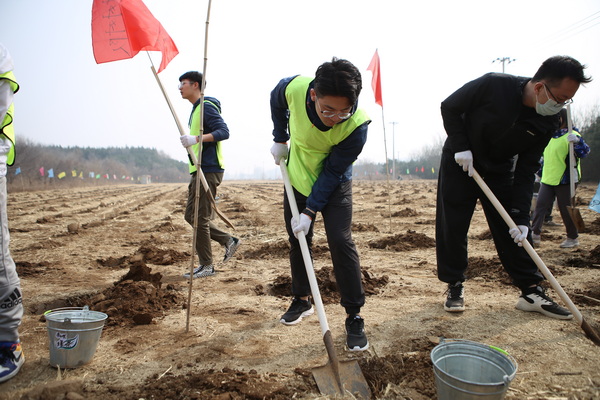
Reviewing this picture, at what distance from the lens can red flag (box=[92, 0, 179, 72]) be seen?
2.96 meters

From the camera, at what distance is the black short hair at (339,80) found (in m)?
2.28

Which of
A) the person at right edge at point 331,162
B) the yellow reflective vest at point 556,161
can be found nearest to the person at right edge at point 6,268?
the person at right edge at point 331,162

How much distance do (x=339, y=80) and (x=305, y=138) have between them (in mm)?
589

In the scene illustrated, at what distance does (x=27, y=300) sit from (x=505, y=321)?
13.9ft

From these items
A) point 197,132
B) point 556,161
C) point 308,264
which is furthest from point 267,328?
point 556,161

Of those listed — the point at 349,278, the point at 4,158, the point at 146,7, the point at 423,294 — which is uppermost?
the point at 146,7

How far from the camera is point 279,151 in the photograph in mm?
3207

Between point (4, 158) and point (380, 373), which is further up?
point (4, 158)

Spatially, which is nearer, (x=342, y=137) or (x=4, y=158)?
(x=4, y=158)

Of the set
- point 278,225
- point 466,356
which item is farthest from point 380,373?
point 278,225

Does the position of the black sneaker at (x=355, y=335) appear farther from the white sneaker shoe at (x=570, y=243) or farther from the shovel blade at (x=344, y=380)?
the white sneaker shoe at (x=570, y=243)

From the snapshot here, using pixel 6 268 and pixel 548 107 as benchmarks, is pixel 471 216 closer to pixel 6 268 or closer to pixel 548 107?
pixel 548 107

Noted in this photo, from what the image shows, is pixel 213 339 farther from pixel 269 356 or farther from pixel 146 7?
pixel 146 7

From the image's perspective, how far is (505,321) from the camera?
309 centimetres
